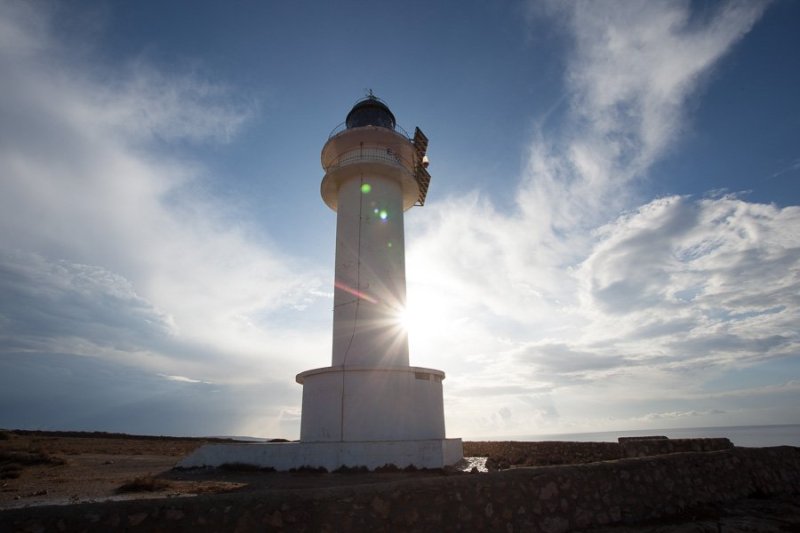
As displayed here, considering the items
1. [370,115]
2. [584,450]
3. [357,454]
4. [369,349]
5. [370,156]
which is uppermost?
[370,115]

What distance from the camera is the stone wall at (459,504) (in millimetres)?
3363

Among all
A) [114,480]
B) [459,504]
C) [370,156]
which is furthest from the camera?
[370,156]

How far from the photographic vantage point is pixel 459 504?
4.29 metres

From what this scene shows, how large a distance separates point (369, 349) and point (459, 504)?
32.9ft

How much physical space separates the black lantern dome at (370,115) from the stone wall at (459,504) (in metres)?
15.8

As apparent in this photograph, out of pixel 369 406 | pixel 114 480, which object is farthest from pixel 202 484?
pixel 369 406

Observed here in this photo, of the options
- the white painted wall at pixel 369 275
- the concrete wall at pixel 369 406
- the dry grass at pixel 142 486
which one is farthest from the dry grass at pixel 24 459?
the white painted wall at pixel 369 275

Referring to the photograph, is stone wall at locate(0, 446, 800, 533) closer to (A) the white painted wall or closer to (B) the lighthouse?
(B) the lighthouse

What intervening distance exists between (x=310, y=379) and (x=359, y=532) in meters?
10.4

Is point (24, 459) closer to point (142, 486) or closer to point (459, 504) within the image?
point (142, 486)

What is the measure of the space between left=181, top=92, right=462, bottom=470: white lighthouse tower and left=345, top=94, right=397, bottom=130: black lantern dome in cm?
9

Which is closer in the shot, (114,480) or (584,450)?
(114,480)

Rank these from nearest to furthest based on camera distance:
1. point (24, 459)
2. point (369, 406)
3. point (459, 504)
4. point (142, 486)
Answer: point (459, 504)
point (142, 486)
point (369, 406)
point (24, 459)

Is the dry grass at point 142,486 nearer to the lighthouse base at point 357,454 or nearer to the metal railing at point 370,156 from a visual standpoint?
the lighthouse base at point 357,454
